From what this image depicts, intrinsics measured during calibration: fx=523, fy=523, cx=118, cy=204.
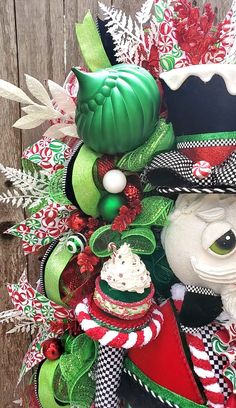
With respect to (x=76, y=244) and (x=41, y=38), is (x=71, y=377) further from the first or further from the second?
(x=41, y=38)

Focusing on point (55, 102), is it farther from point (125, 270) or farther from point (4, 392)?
point (4, 392)

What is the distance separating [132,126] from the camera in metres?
0.87

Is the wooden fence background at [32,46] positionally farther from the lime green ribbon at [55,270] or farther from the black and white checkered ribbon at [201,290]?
the black and white checkered ribbon at [201,290]

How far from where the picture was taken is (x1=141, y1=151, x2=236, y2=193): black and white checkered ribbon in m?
0.83

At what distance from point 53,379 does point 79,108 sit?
54cm

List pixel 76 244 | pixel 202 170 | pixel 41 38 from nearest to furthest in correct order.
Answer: pixel 202 170, pixel 76 244, pixel 41 38

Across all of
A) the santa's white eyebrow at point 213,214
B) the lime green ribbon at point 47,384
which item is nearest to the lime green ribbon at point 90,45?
the santa's white eyebrow at point 213,214

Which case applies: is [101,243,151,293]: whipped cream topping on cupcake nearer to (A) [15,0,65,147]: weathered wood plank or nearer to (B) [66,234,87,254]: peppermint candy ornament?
(B) [66,234,87,254]: peppermint candy ornament

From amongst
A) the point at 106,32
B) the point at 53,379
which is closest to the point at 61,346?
the point at 53,379

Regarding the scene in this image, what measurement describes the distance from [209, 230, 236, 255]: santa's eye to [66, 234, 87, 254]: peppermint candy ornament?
245 mm

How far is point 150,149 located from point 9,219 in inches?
18.5

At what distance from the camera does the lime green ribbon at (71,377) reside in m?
1.00

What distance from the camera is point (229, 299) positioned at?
89 cm

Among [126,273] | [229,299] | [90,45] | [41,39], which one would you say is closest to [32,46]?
[41,39]
